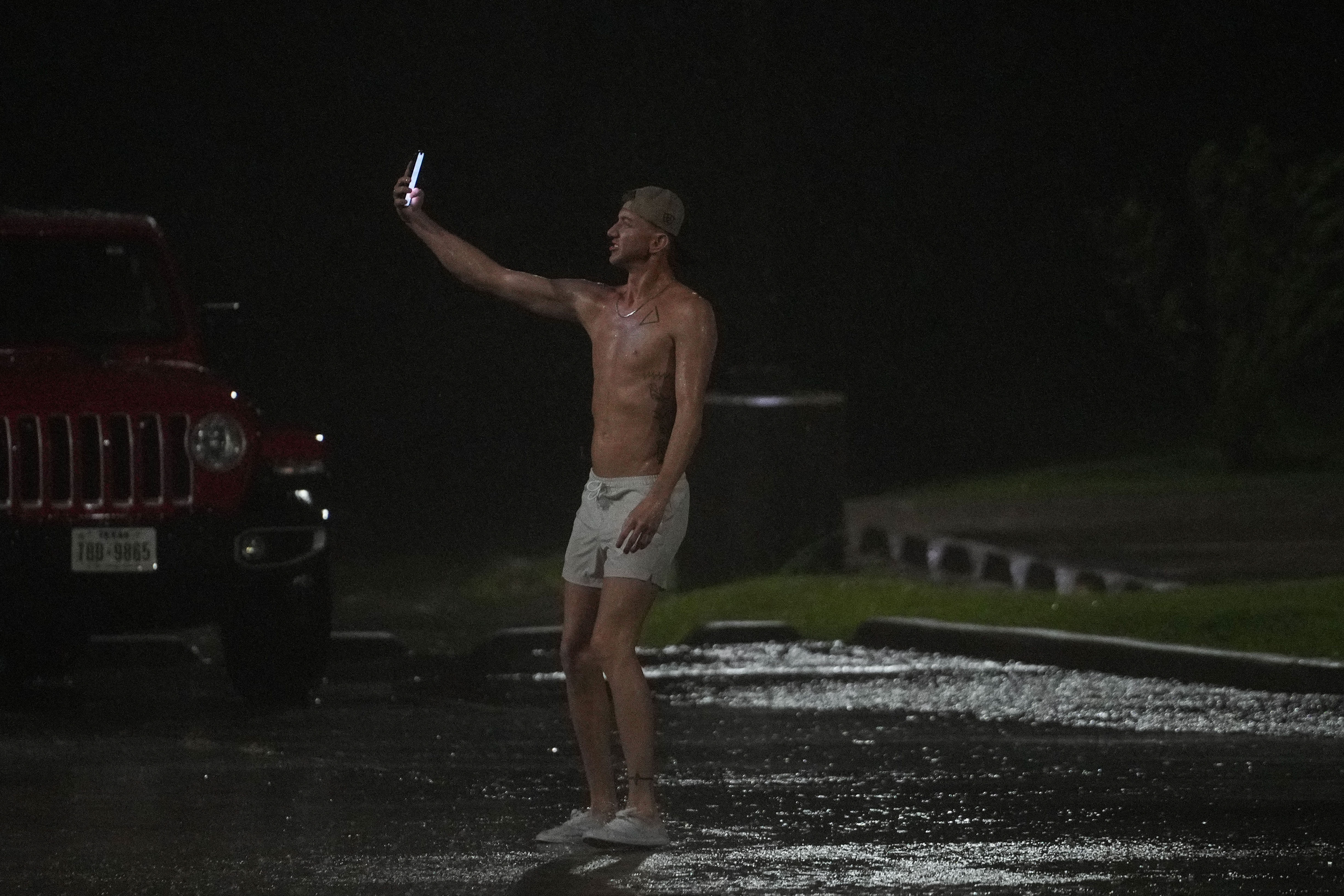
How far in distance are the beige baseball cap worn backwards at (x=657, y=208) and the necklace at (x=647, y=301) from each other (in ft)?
0.55

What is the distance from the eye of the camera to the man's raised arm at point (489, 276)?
8602 mm

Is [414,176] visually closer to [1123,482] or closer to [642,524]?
[642,524]

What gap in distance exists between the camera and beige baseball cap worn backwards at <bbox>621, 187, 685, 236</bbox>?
8.55 metres

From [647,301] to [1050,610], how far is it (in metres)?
7.71

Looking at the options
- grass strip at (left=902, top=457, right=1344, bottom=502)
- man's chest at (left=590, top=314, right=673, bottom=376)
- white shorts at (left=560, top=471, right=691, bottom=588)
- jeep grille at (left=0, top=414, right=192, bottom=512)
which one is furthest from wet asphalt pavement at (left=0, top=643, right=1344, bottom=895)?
grass strip at (left=902, top=457, right=1344, bottom=502)

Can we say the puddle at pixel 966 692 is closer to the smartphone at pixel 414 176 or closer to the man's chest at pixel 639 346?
the man's chest at pixel 639 346

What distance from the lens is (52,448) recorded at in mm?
12781

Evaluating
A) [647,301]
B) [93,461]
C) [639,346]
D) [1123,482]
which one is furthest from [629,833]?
[1123,482]

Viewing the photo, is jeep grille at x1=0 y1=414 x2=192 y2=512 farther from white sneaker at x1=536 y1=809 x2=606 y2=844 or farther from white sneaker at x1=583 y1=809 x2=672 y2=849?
white sneaker at x1=583 y1=809 x2=672 y2=849

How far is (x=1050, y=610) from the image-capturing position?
15.8m

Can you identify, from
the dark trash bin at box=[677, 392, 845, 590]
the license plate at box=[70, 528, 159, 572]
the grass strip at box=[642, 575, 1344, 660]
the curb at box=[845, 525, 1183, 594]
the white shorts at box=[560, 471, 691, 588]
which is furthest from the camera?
the dark trash bin at box=[677, 392, 845, 590]

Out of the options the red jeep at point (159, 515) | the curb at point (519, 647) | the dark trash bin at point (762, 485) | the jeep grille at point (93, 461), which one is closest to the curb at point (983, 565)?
the dark trash bin at point (762, 485)

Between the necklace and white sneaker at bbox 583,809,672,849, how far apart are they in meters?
1.51

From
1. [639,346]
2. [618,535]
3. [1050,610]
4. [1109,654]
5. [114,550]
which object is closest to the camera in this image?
[618,535]
